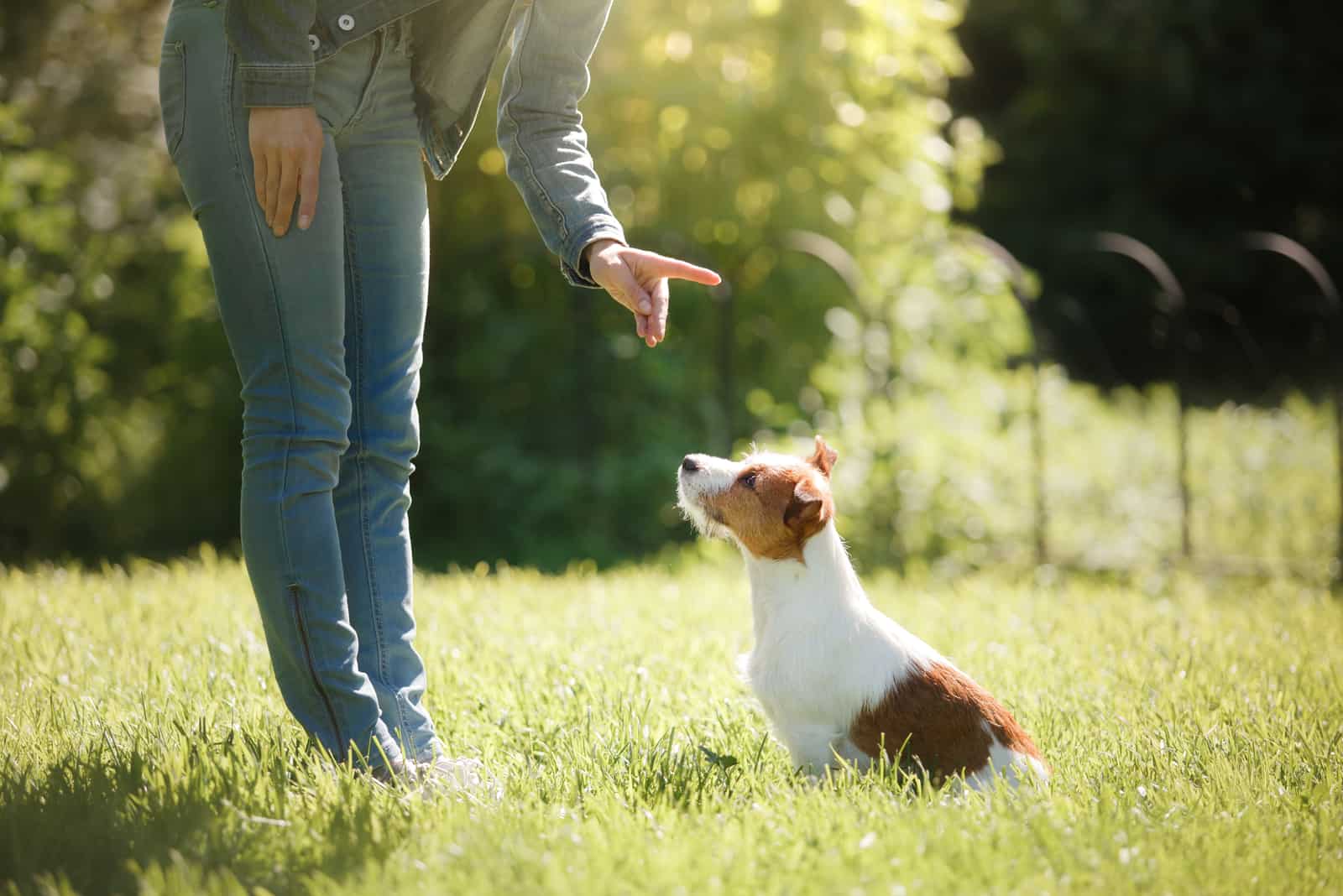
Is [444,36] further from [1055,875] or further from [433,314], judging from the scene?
[433,314]

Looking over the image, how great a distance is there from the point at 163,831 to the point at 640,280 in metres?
1.42

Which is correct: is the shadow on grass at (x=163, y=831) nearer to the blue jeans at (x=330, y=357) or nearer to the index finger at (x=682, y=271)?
the blue jeans at (x=330, y=357)

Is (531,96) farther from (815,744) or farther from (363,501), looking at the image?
(815,744)

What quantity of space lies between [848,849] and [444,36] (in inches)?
74.3

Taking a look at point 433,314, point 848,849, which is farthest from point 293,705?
point 433,314

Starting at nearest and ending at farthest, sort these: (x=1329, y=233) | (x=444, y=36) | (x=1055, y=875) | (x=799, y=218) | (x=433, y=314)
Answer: (x=1055, y=875) < (x=444, y=36) < (x=799, y=218) < (x=433, y=314) < (x=1329, y=233)

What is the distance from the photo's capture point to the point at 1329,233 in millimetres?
16812

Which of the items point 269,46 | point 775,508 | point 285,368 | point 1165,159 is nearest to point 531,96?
point 269,46

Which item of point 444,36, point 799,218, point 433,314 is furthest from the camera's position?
point 433,314

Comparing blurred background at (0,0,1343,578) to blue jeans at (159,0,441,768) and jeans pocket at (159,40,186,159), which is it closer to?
blue jeans at (159,0,441,768)

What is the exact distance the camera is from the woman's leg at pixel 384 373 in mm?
2662

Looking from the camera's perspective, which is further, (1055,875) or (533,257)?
(533,257)

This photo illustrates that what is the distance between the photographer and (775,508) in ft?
9.75

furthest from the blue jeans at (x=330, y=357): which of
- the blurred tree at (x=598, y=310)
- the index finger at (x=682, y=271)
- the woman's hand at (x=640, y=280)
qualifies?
the blurred tree at (x=598, y=310)
